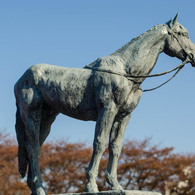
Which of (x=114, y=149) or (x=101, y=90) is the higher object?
(x=101, y=90)

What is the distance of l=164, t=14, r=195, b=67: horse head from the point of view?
18.2ft

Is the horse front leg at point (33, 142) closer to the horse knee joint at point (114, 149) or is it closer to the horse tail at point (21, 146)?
the horse tail at point (21, 146)

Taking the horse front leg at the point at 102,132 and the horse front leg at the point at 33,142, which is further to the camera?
the horse front leg at the point at 33,142

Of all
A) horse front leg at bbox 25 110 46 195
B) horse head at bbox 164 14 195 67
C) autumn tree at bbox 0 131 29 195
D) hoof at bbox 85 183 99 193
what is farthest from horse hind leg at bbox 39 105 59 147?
autumn tree at bbox 0 131 29 195

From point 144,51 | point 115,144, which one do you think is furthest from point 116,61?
point 115,144

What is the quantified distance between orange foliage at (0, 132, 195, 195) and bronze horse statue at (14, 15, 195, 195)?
1737cm

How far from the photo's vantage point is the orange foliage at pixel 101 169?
76.1 feet

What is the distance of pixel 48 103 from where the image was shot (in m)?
5.83

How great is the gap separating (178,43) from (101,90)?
1414 millimetres

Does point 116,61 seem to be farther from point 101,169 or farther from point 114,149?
point 101,169

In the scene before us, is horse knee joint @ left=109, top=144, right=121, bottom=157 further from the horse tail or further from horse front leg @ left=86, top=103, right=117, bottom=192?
the horse tail

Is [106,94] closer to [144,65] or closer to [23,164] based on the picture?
[144,65]

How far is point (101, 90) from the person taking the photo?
17.2ft

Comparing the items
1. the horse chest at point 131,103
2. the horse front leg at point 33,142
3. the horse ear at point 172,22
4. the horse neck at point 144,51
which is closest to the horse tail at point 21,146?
A: the horse front leg at point 33,142
